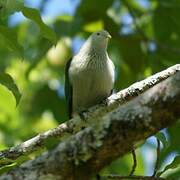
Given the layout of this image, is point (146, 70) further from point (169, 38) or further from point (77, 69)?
point (77, 69)

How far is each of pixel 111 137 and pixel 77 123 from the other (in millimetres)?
1706

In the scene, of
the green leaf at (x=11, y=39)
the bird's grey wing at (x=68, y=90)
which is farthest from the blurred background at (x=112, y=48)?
the green leaf at (x=11, y=39)

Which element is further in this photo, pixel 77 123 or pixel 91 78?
pixel 91 78

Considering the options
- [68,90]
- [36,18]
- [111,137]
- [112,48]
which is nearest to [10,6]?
[36,18]

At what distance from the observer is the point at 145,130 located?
77.4 inches

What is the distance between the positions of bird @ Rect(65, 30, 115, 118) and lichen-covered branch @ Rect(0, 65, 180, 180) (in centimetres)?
259

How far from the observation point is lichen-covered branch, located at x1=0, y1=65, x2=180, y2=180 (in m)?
1.95

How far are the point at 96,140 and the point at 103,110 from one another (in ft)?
6.31

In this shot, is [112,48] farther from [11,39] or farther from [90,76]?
[11,39]

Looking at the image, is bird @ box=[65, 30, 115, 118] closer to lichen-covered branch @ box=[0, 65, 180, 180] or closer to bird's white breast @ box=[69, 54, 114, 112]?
bird's white breast @ box=[69, 54, 114, 112]

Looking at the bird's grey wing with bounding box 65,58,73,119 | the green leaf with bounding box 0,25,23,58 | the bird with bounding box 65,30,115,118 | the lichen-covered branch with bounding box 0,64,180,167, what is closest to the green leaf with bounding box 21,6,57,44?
the green leaf with bounding box 0,25,23,58

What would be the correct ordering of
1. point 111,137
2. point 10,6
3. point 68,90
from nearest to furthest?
1. point 111,137
2. point 10,6
3. point 68,90

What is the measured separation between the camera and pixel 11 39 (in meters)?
3.12

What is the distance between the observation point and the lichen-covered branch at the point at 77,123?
10.6 feet
